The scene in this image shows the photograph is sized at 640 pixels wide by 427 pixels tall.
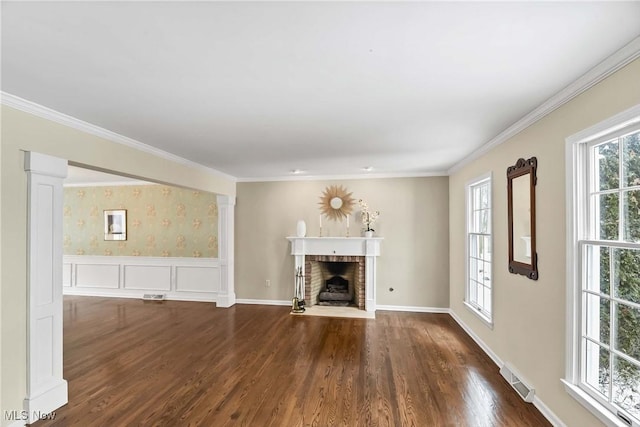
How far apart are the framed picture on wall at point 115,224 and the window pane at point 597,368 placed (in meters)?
7.44

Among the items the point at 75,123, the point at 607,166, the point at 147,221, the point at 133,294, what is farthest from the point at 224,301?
the point at 607,166

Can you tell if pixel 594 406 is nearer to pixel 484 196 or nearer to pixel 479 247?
pixel 479 247

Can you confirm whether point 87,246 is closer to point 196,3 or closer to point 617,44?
point 196,3

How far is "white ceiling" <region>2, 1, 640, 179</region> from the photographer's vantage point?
4.28 ft

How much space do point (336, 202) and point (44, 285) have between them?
13.5 feet

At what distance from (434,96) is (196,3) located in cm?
163

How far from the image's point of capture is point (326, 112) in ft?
8.19

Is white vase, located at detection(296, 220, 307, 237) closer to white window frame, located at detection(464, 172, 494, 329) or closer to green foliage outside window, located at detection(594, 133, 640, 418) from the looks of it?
white window frame, located at detection(464, 172, 494, 329)

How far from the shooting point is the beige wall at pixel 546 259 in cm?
186

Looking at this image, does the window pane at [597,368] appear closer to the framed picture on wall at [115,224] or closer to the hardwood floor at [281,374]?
the hardwood floor at [281,374]

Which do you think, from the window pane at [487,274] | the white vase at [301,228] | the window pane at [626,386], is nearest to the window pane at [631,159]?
the window pane at [626,386]

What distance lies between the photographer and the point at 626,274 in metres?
1.75

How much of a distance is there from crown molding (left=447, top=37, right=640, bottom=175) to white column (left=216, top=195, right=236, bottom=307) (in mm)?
4507

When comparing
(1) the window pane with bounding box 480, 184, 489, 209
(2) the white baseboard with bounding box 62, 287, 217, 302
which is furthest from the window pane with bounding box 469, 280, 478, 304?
(2) the white baseboard with bounding box 62, 287, 217, 302
